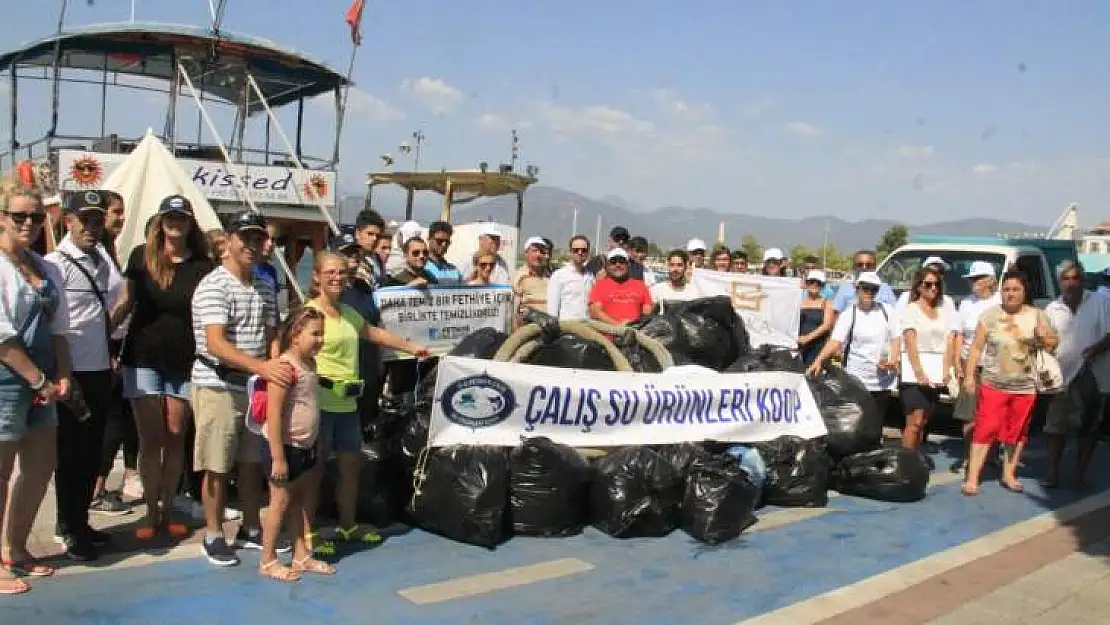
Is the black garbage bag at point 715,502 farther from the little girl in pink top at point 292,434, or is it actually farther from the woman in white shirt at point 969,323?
the woman in white shirt at point 969,323

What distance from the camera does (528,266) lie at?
763 centimetres

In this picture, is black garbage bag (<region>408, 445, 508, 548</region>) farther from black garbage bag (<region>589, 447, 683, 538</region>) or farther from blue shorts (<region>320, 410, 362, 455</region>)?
black garbage bag (<region>589, 447, 683, 538</region>)

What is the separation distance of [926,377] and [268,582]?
5.50 m

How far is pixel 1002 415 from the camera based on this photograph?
6977mm

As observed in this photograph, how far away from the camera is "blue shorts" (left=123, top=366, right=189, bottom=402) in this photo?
468 centimetres

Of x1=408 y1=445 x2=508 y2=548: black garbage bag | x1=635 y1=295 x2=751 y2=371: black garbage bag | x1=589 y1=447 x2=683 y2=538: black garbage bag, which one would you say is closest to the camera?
x1=408 y1=445 x2=508 y2=548: black garbage bag

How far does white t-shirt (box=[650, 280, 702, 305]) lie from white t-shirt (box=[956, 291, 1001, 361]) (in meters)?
2.39

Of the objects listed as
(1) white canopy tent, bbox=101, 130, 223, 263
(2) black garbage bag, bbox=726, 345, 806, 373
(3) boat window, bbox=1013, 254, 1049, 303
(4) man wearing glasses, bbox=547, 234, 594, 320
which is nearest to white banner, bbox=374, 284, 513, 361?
(4) man wearing glasses, bbox=547, 234, 594, 320

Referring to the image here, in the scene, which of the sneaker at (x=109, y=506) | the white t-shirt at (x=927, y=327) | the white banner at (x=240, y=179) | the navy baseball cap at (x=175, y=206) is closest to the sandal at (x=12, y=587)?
the sneaker at (x=109, y=506)

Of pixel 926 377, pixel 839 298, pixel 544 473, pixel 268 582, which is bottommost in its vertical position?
pixel 268 582

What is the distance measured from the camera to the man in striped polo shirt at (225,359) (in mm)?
4402

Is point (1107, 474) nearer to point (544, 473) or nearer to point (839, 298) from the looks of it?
point (839, 298)

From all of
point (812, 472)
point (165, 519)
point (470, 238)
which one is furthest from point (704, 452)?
point (470, 238)

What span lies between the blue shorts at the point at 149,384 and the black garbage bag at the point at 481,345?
1.93 meters
